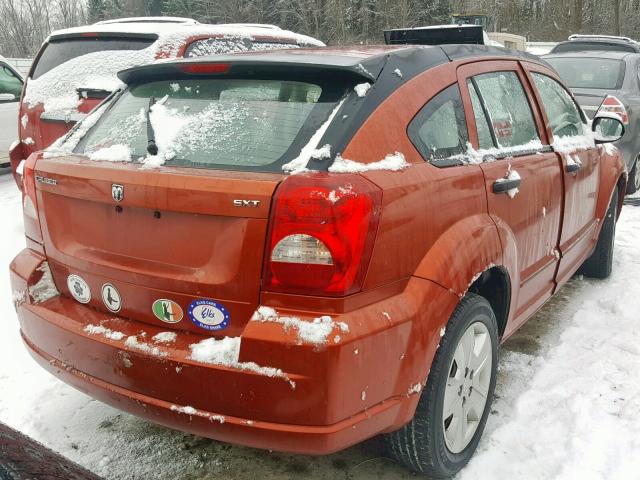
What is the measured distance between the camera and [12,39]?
5097 centimetres

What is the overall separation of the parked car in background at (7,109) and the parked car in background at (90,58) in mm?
2980

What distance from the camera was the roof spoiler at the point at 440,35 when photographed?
3.40 meters

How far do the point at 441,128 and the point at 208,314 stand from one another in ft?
3.77

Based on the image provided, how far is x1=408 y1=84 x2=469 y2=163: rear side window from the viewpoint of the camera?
7.40 ft

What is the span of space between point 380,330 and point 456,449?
863mm

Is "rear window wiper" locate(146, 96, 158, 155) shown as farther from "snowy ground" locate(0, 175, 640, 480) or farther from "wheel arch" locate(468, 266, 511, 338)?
"wheel arch" locate(468, 266, 511, 338)

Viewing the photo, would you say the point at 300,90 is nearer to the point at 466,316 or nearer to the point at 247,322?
the point at 247,322

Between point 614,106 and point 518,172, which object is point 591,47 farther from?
point 518,172

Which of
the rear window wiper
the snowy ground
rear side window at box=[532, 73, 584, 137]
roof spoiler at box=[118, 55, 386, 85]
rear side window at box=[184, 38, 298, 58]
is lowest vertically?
the snowy ground

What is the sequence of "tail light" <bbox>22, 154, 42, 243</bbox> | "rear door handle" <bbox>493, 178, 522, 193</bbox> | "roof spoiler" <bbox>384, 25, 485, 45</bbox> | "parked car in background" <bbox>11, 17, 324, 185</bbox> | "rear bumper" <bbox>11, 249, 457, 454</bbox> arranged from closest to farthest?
"rear bumper" <bbox>11, 249, 457, 454</bbox>
"tail light" <bbox>22, 154, 42, 243</bbox>
"rear door handle" <bbox>493, 178, 522, 193</bbox>
"roof spoiler" <bbox>384, 25, 485, 45</bbox>
"parked car in background" <bbox>11, 17, 324, 185</bbox>

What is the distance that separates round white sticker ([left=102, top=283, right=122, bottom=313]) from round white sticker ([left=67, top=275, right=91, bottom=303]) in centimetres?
10

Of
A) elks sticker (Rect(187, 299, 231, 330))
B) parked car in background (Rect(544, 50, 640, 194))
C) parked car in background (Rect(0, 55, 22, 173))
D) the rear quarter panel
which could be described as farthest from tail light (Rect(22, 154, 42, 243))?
parked car in background (Rect(0, 55, 22, 173))

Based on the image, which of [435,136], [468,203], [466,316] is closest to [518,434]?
[466,316]

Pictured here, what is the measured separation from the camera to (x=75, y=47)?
535cm
